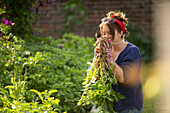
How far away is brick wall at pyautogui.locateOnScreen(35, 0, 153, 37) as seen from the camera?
7.71 metres

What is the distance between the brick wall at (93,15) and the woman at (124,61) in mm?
5039

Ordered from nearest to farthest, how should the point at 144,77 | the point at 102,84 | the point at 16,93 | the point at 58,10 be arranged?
the point at 102,84, the point at 16,93, the point at 144,77, the point at 58,10

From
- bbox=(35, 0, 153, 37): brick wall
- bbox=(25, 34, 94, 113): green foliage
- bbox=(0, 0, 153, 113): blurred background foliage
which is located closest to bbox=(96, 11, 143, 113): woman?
bbox=(0, 0, 153, 113): blurred background foliage

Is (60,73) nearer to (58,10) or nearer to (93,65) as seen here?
(93,65)

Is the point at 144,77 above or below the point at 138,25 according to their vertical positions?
below

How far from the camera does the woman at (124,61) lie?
254 centimetres

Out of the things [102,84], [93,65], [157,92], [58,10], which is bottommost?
[157,92]

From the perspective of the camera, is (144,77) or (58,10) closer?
(144,77)

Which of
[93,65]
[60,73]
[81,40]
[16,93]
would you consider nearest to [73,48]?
[81,40]

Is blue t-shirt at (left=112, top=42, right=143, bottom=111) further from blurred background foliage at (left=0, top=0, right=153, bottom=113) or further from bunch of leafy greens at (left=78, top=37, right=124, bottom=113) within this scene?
blurred background foliage at (left=0, top=0, right=153, bottom=113)

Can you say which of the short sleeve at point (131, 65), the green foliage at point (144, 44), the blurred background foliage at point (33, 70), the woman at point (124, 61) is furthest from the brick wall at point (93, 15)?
the short sleeve at point (131, 65)

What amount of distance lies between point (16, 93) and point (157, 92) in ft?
9.79

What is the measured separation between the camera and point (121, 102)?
2.64 meters

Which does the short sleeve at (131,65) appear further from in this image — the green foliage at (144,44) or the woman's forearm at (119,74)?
the green foliage at (144,44)
